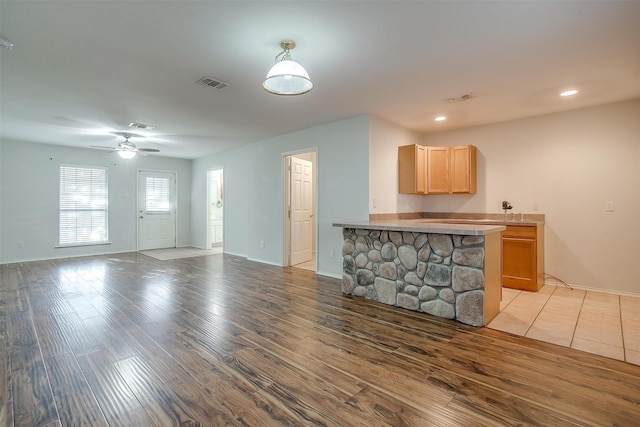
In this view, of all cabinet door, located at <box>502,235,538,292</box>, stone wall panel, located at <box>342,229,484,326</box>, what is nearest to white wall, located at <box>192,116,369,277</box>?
stone wall panel, located at <box>342,229,484,326</box>

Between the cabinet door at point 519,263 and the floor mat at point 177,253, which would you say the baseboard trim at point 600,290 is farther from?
the floor mat at point 177,253

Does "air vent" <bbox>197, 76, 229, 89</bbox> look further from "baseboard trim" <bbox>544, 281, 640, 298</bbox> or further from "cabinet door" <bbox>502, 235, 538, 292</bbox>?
"baseboard trim" <bbox>544, 281, 640, 298</bbox>

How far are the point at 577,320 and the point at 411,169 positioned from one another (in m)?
2.79

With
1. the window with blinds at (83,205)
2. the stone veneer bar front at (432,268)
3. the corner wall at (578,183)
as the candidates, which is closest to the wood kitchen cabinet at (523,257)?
the corner wall at (578,183)

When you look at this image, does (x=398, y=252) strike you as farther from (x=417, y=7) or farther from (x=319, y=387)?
(x=417, y=7)

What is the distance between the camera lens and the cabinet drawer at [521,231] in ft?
13.4

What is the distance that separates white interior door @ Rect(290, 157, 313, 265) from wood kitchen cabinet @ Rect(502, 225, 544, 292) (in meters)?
3.52

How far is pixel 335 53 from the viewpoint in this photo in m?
2.66

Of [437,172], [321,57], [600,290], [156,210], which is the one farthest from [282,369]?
[156,210]

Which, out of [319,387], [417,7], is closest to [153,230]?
[319,387]

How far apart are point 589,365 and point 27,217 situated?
9.19 m

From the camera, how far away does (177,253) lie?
A: 7.49m

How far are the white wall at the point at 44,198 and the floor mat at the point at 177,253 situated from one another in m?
0.72

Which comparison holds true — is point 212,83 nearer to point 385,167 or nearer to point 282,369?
point 385,167
